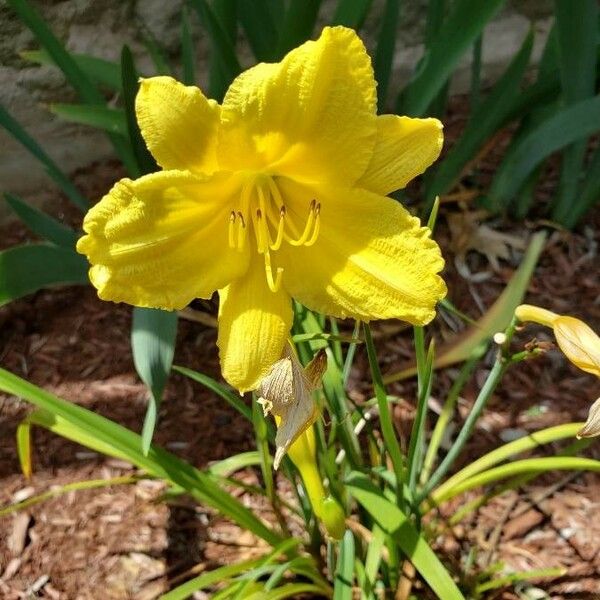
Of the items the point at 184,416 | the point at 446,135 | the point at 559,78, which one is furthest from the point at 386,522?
the point at 446,135

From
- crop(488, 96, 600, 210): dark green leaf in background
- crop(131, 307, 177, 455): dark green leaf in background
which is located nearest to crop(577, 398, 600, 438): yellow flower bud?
crop(131, 307, 177, 455): dark green leaf in background

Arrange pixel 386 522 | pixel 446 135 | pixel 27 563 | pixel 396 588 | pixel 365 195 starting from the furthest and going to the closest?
pixel 446 135 < pixel 27 563 < pixel 396 588 < pixel 386 522 < pixel 365 195

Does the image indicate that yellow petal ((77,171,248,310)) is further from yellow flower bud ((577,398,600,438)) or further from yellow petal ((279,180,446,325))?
yellow flower bud ((577,398,600,438))

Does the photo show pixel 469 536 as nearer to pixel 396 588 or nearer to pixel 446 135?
pixel 396 588

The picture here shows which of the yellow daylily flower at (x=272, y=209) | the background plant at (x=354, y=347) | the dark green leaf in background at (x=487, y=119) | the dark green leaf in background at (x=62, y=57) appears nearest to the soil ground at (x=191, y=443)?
the background plant at (x=354, y=347)

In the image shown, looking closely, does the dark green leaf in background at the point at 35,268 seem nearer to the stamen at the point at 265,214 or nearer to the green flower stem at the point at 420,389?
the stamen at the point at 265,214

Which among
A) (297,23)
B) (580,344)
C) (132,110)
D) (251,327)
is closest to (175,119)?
(251,327)
